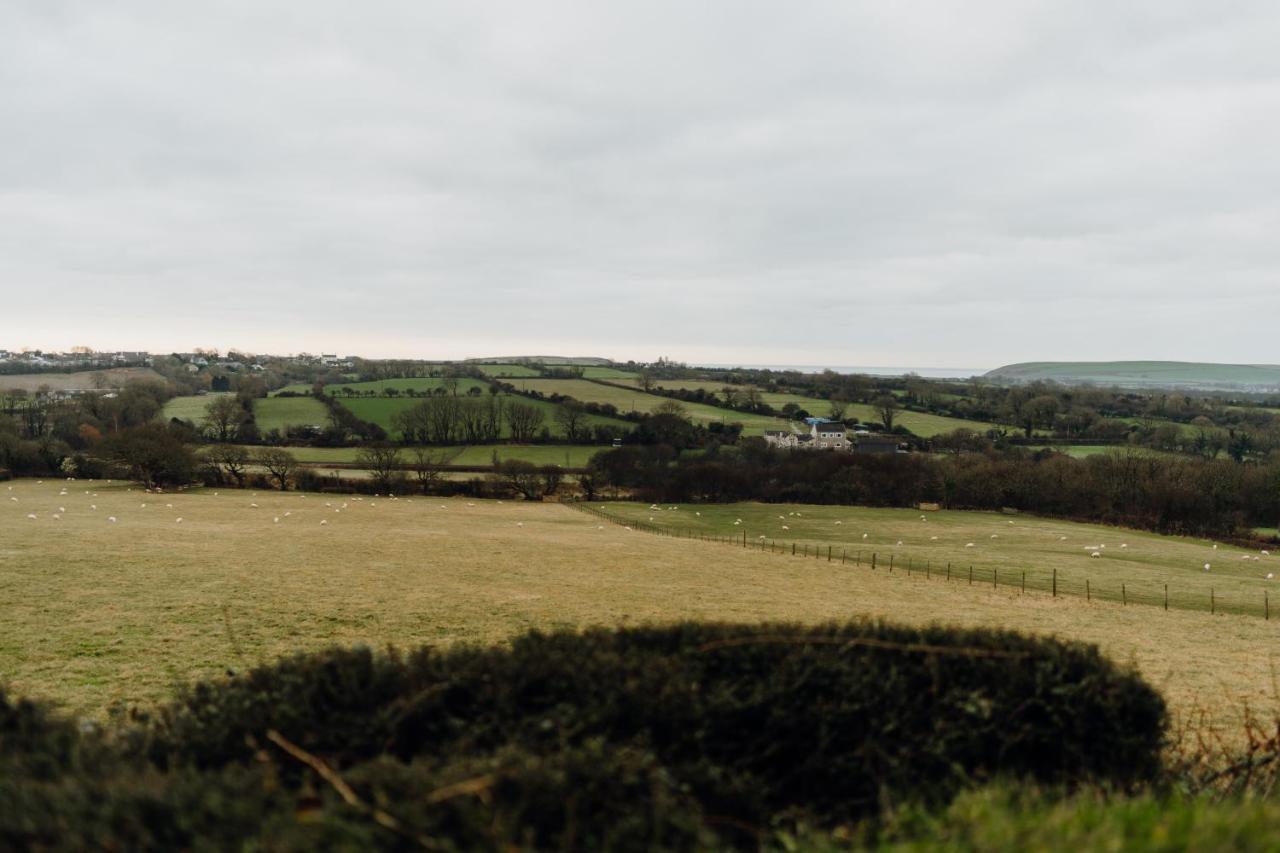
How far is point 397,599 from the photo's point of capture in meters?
24.8

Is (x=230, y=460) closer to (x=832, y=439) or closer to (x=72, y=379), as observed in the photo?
(x=832, y=439)

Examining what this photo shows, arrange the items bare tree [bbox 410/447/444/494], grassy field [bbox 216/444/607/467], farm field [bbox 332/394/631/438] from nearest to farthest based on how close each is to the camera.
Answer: bare tree [bbox 410/447/444/494] < grassy field [bbox 216/444/607/467] < farm field [bbox 332/394/631/438]

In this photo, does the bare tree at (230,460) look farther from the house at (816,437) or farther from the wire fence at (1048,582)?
the house at (816,437)

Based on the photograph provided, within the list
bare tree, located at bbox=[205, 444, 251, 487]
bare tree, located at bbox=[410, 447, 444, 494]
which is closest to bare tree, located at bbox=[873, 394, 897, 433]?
bare tree, located at bbox=[410, 447, 444, 494]

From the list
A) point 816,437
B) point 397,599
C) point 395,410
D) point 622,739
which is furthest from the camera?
point 816,437

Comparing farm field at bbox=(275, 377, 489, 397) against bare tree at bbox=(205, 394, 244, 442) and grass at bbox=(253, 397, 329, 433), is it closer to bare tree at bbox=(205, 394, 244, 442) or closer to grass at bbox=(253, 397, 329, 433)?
grass at bbox=(253, 397, 329, 433)

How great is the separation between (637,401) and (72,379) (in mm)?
128618

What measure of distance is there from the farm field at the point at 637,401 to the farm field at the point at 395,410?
852 cm

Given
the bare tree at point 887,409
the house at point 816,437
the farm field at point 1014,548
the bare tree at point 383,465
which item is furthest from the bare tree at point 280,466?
the bare tree at point 887,409

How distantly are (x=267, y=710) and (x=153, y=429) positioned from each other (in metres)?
74.4

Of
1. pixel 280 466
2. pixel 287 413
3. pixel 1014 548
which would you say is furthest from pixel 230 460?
pixel 1014 548

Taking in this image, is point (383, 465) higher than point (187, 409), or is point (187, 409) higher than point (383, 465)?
point (187, 409)

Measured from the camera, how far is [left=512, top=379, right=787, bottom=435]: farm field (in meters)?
103

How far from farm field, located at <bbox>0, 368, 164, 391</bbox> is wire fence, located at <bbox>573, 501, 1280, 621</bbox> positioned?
143174 mm
